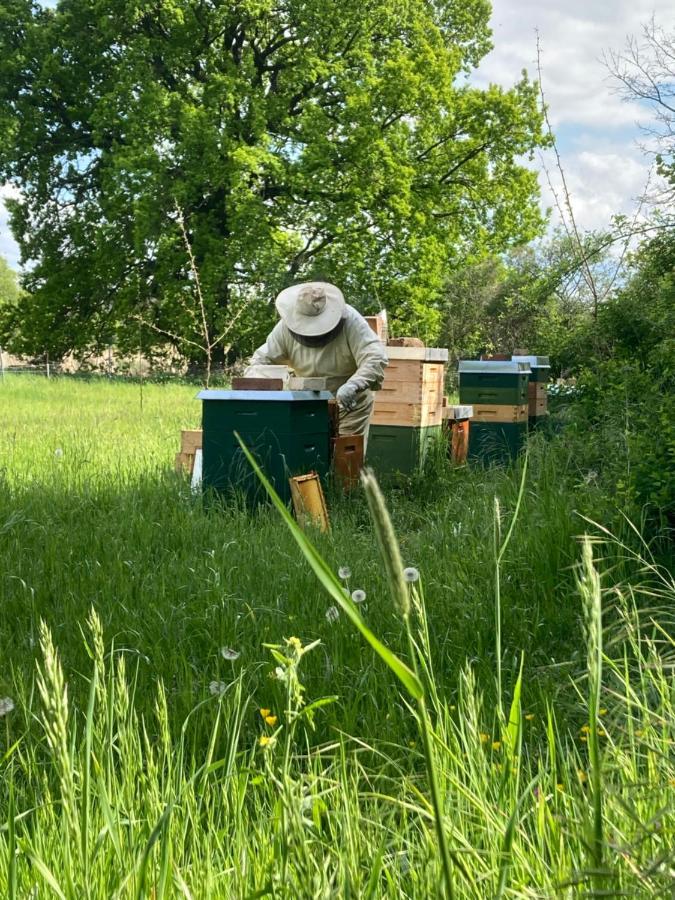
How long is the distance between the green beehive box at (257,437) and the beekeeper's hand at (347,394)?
692mm

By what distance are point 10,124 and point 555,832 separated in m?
23.1

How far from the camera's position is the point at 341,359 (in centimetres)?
663

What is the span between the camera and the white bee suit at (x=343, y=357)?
6406mm

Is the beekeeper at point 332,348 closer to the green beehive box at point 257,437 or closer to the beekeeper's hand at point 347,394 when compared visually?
the beekeeper's hand at point 347,394

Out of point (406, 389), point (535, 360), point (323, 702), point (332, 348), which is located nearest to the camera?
point (323, 702)

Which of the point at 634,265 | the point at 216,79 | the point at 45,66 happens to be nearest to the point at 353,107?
the point at 216,79

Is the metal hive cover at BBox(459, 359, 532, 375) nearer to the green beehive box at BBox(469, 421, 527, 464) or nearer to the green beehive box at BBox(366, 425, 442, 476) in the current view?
the green beehive box at BBox(469, 421, 527, 464)

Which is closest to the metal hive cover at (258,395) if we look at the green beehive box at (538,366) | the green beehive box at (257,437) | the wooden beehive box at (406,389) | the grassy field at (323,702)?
the green beehive box at (257,437)

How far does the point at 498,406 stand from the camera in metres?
7.31

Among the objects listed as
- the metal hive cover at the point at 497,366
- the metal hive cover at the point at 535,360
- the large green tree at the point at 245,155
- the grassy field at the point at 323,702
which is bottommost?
the grassy field at the point at 323,702

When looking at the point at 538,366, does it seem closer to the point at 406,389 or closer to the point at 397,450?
the point at 406,389

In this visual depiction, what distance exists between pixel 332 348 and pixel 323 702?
5403 millimetres

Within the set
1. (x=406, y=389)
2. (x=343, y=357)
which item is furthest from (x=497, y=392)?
(x=343, y=357)

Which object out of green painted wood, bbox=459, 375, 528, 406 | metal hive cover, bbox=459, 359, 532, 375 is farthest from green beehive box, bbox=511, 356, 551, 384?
green painted wood, bbox=459, 375, 528, 406
